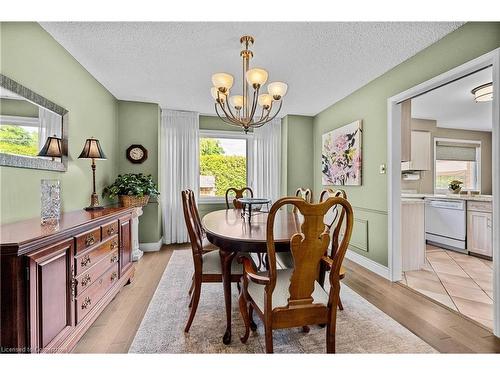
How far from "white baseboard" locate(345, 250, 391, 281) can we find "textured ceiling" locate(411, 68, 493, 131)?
2628 mm

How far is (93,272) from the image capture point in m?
1.86

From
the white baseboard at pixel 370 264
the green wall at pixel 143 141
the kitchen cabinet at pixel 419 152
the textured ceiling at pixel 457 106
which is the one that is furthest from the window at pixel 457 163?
the green wall at pixel 143 141

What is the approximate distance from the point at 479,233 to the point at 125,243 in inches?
191

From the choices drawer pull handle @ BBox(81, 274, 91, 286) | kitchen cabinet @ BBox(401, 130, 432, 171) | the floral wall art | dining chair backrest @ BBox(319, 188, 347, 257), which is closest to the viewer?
dining chair backrest @ BBox(319, 188, 347, 257)

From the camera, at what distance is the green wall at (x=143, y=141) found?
3895mm

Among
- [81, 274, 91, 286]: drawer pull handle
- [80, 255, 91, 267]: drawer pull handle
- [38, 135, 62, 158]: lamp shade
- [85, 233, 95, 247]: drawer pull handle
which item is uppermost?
[38, 135, 62, 158]: lamp shade

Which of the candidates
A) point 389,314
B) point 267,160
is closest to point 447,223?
point 389,314

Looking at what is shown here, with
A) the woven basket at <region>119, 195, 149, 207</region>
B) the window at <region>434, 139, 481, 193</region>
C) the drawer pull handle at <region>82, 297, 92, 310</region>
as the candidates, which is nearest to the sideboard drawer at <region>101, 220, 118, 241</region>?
the drawer pull handle at <region>82, 297, 92, 310</region>

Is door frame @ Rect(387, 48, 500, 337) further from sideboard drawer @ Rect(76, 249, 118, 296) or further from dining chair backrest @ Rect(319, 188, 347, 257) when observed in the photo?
sideboard drawer @ Rect(76, 249, 118, 296)

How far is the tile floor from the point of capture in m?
2.14

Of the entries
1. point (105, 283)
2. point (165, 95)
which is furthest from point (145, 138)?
point (105, 283)

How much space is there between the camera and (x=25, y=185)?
5.87ft

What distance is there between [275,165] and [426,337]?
3564mm
